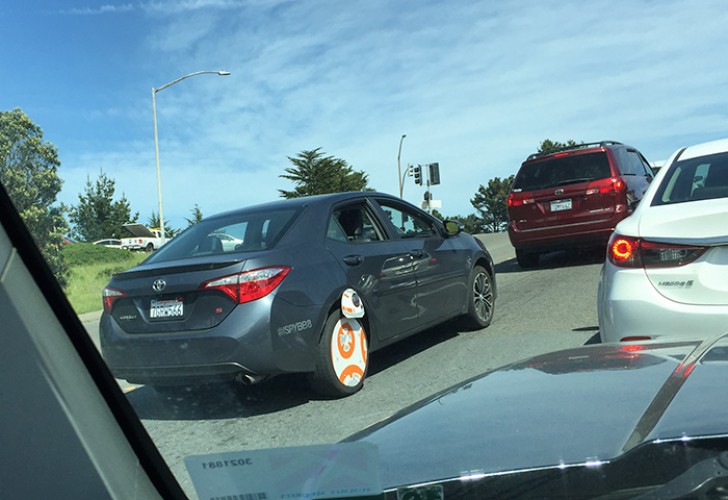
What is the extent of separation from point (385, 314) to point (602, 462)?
3.35 m

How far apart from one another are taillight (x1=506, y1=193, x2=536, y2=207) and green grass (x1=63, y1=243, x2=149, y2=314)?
8787 mm

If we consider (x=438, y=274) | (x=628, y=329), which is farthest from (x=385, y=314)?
(x=628, y=329)

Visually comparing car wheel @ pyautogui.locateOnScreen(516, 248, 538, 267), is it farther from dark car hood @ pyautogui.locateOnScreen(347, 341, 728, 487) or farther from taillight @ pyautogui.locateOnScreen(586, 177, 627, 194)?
dark car hood @ pyautogui.locateOnScreen(347, 341, 728, 487)

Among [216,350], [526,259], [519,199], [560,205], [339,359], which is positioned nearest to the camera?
[216,350]

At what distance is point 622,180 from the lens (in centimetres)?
1000

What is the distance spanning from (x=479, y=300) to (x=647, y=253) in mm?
2715

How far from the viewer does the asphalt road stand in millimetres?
2262

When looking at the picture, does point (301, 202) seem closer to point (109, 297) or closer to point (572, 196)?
point (109, 297)

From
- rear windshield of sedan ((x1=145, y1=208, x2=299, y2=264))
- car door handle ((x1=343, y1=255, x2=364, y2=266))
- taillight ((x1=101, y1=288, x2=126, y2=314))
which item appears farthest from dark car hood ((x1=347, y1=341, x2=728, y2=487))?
car door handle ((x1=343, y1=255, x2=364, y2=266))

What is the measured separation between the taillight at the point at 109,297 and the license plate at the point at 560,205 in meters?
8.48

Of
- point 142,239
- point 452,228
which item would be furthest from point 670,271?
point 452,228

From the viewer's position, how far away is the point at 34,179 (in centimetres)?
164

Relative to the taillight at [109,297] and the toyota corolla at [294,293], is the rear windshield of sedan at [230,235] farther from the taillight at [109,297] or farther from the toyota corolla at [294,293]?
the taillight at [109,297]

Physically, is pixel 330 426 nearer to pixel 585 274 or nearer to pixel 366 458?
pixel 366 458
